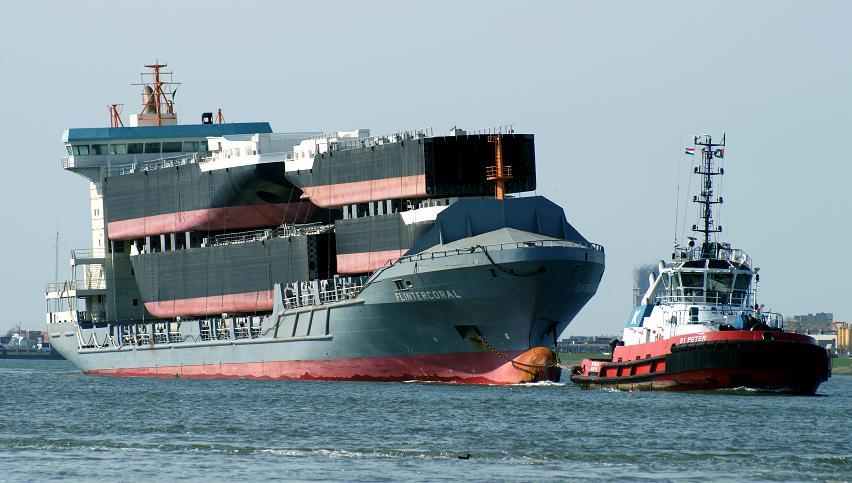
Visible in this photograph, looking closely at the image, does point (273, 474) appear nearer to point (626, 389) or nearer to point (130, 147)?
point (626, 389)

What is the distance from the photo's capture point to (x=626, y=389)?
2530 inches

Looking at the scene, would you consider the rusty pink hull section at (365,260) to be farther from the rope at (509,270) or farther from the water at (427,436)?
the water at (427,436)

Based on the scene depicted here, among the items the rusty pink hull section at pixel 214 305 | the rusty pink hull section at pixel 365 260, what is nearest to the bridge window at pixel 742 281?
the rusty pink hull section at pixel 365 260

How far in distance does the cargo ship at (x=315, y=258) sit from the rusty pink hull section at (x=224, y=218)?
0.10 meters

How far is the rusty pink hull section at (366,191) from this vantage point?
245 feet

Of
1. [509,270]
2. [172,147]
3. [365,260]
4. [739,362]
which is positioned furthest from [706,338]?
[172,147]

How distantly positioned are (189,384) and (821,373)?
30304mm

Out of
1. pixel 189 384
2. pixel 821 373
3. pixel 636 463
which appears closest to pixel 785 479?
pixel 636 463

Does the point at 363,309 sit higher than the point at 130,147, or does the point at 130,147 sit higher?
the point at 130,147

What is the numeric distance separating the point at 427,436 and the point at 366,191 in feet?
108

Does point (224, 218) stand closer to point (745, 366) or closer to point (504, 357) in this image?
point (504, 357)

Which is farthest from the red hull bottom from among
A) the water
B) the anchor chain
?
the water

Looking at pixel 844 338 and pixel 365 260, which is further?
pixel 844 338

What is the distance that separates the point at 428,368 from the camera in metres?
71.9
